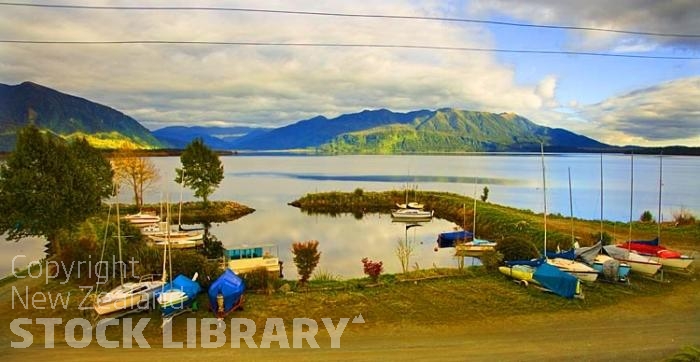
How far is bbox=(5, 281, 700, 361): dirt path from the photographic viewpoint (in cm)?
1043

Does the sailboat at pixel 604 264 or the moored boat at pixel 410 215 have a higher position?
the sailboat at pixel 604 264

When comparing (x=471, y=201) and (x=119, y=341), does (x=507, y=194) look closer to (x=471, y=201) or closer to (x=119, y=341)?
(x=471, y=201)

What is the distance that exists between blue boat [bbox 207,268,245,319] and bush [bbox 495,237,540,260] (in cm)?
1182

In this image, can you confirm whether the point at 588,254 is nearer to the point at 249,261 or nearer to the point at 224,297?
the point at 224,297

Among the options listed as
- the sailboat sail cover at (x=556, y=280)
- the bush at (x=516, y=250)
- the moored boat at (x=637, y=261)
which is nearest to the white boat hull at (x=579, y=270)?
the sailboat sail cover at (x=556, y=280)

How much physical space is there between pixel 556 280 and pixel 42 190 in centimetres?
2155

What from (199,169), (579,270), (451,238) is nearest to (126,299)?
(579,270)

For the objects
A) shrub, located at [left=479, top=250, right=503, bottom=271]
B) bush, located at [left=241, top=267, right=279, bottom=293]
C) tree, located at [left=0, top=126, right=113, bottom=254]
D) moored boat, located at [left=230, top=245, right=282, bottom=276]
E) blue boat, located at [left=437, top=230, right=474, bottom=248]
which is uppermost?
tree, located at [left=0, top=126, right=113, bottom=254]

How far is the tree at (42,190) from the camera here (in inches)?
763

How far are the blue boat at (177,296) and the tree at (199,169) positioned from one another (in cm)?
3377

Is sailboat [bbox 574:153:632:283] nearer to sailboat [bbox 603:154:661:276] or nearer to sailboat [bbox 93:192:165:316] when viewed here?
sailboat [bbox 603:154:661:276]

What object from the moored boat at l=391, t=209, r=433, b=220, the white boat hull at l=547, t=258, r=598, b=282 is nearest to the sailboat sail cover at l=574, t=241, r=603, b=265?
the white boat hull at l=547, t=258, r=598, b=282

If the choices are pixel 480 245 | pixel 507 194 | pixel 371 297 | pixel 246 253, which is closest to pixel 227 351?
pixel 371 297

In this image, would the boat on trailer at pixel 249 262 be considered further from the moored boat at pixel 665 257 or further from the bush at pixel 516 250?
the moored boat at pixel 665 257
